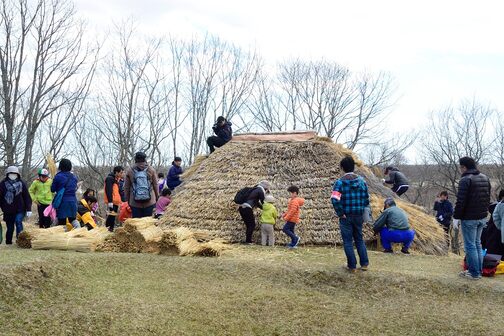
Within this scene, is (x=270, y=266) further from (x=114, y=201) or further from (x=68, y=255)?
(x=114, y=201)

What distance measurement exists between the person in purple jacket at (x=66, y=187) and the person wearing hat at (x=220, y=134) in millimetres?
4994

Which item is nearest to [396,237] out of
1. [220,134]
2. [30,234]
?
[220,134]

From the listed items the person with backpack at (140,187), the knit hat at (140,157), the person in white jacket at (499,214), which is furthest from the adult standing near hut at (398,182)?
the knit hat at (140,157)

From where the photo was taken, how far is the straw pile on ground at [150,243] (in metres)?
8.73

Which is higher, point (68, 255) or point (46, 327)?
point (68, 255)

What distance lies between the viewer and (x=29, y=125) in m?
18.8

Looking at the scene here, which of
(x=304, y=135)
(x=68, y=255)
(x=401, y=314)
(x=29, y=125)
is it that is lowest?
(x=401, y=314)

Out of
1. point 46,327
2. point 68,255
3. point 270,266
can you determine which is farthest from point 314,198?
point 46,327

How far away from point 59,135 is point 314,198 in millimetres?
13248

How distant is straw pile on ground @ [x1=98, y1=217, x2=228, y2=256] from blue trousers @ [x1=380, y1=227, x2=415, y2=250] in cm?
350

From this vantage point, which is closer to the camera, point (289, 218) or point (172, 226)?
point (289, 218)

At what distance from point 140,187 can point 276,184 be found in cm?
331

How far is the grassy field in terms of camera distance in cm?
556

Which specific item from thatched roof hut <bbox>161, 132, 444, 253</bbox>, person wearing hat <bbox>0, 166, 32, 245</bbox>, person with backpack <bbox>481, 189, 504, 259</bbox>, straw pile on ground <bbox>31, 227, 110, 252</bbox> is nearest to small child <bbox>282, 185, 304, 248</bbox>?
thatched roof hut <bbox>161, 132, 444, 253</bbox>
